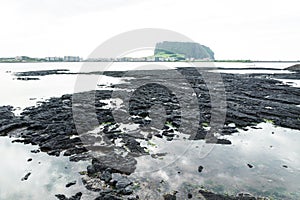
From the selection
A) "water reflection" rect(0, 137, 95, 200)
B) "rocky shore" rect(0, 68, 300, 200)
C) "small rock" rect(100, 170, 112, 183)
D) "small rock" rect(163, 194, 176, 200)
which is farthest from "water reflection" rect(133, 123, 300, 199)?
"water reflection" rect(0, 137, 95, 200)

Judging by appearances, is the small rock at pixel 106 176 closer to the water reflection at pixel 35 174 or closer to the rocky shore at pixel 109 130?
the rocky shore at pixel 109 130

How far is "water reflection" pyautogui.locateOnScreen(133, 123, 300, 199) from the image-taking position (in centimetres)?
962

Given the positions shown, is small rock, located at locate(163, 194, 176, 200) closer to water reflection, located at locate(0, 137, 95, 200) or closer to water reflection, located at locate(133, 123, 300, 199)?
water reflection, located at locate(133, 123, 300, 199)

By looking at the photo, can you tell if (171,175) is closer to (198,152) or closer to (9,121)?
(198,152)

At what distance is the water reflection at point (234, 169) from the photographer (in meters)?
9.62

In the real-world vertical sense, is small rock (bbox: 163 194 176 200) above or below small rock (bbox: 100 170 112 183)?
below

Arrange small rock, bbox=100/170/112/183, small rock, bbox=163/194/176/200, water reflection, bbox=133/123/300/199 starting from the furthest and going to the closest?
small rock, bbox=100/170/112/183 < water reflection, bbox=133/123/300/199 < small rock, bbox=163/194/176/200

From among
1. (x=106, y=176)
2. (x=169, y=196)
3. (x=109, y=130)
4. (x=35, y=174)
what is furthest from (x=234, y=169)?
(x=35, y=174)

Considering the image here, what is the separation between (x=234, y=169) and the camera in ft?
37.7

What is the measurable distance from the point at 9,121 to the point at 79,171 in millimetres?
12494

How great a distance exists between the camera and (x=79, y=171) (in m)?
11.1

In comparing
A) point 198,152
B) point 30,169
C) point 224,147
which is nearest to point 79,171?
point 30,169

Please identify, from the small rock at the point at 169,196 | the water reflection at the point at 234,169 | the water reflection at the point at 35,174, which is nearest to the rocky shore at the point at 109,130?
the small rock at the point at 169,196

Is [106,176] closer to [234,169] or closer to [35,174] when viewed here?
[35,174]
